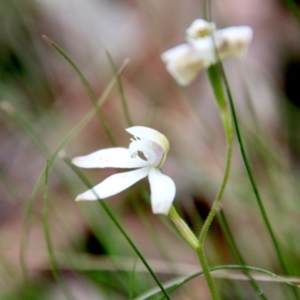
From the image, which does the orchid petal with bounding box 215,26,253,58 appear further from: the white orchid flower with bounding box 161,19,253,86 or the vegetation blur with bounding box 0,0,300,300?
the vegetation blur with bounding box 0,0,300,300

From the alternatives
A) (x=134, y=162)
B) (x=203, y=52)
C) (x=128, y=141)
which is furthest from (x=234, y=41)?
(x=128, y=141)

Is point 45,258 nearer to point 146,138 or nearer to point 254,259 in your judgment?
point 254,259

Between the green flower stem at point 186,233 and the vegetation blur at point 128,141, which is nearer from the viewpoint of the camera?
the green flower stem at point 186,233

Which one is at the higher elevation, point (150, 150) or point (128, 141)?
point (150, 150)

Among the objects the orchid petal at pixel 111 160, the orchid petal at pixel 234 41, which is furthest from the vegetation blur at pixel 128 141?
the orchid petal at pixel 234 41

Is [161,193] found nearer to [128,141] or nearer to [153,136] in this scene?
[153,136]

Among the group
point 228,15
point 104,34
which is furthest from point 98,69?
point 228,15

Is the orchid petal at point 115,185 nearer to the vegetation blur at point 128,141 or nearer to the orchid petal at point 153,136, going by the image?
the orchid petal at point 153,136
